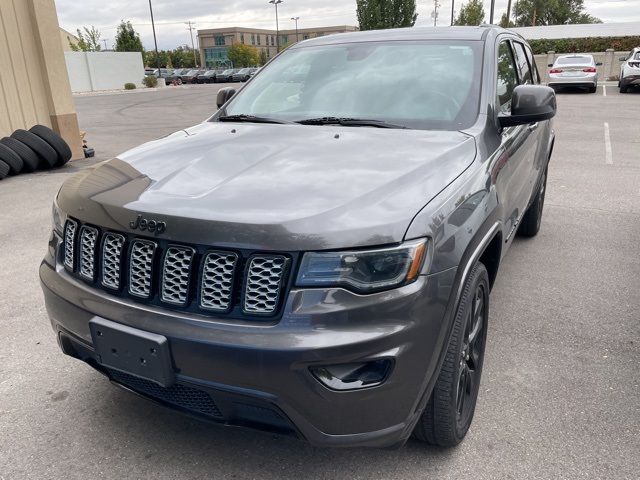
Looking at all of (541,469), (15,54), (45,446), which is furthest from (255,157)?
(15,54)

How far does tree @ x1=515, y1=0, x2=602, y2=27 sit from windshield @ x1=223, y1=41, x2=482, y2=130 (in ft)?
250

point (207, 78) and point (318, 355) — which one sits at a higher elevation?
point (318, 355)

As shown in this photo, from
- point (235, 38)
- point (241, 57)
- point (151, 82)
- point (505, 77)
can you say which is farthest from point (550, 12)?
point (505, 77)

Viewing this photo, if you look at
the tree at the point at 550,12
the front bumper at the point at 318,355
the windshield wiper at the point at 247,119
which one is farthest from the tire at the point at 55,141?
the tree at the point at 550,12

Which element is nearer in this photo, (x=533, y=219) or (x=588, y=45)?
(x=533, y=219)

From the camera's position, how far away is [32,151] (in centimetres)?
856

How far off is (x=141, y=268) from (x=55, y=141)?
7.88 m

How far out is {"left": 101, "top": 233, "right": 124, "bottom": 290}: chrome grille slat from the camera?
6.87ft

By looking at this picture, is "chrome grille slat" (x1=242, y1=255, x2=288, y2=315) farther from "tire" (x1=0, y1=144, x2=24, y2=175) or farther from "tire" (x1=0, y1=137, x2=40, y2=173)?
"tire" (x1=0, y1=137, x2=40, y2=173)

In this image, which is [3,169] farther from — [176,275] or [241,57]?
[241,57]

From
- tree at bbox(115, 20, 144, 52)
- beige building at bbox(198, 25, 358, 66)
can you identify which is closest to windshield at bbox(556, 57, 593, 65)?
tree at bbox(115, 20, 144, 52)

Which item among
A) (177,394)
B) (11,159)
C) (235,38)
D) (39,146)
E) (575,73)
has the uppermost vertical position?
(235,38)

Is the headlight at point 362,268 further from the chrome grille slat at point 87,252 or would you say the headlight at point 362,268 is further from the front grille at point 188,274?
the chrome grille slat at point 87,252

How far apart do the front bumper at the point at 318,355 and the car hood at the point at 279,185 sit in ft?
0.74
